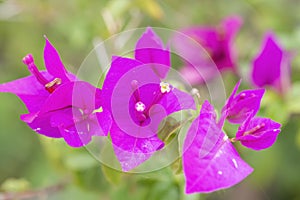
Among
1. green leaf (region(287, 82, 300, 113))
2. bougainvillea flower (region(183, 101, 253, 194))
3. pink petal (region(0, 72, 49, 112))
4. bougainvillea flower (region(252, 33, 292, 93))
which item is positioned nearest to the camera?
bougainvillea flower (region(183, 101, 253, 194))

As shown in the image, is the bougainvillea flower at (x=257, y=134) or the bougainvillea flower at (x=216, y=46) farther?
the bougainvillea flower at (x=216, y=46)

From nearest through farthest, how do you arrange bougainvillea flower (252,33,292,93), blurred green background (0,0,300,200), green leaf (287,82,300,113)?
bougainvillea flower (252,33,292,93) → green leaf (287,82,300,113) → blurred green background (0,0,300,200)

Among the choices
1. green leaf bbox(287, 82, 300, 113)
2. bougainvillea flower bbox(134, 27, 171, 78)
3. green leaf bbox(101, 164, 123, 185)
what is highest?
bougainvillea flower bbox(134, 27, 171, 78)

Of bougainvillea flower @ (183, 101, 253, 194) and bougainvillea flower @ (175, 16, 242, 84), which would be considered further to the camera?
bougainvillea flower @ (175, 16, 242, 84)

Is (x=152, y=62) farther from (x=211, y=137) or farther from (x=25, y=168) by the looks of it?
(x=25, y=168)

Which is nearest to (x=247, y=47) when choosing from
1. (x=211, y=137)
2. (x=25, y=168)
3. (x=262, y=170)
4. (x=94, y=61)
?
→ (x=262, y=170)

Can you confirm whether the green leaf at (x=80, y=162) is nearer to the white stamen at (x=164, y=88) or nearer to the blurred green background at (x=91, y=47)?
the blurred green background at (x=91, y=47)

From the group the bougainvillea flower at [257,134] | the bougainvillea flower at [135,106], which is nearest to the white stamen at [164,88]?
the bougainvillea flower at [135,106]

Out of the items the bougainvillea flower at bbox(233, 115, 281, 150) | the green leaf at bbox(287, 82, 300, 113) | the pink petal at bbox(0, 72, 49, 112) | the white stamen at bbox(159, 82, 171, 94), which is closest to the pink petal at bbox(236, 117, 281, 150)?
the bougainvillea flower at bbox(233, 115, 281, 150)

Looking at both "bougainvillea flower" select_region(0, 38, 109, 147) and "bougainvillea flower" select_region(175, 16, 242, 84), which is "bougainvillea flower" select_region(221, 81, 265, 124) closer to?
"bougainvillea flower" select_region(0, 38, 109, 147)
